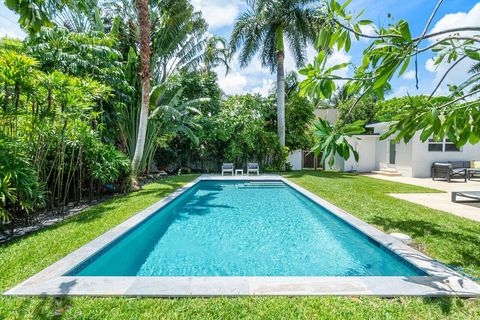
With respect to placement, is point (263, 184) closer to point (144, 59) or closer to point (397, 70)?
point (144, 59)

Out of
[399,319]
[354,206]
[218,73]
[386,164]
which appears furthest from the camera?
[218,73]

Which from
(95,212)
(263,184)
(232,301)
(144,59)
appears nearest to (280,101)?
(263,184)

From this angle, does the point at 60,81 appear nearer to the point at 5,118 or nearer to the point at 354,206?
the point at 5,118

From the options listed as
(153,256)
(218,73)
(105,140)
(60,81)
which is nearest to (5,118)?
(60,81)

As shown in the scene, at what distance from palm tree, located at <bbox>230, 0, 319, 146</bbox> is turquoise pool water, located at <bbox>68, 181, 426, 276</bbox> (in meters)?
11.5

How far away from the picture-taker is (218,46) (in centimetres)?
1967

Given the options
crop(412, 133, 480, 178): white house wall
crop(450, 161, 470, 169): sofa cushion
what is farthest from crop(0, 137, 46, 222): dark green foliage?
crop(450, 161, 470, 169): sofa cushion

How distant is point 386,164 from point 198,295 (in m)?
19.7

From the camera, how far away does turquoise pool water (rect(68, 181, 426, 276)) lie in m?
4.41

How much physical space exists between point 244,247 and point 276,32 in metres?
16.2

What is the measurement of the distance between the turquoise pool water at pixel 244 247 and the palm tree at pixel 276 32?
37.6 feet

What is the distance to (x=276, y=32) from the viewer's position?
1770cm

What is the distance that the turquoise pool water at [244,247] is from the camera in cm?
441

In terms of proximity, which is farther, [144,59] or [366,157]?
[366,157]
